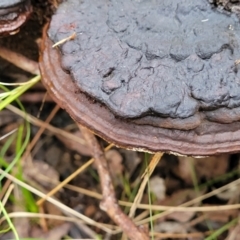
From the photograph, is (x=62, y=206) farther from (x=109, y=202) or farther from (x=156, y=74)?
(x=156, y=74)

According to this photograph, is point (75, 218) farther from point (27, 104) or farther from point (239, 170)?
point (239, 170)

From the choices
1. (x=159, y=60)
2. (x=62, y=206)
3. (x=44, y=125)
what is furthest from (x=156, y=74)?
(x=44, y=125)

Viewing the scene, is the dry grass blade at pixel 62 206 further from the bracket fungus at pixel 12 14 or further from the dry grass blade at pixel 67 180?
the bracket fungus at pixel 12 14

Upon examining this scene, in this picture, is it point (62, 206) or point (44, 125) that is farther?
point (44, 125)

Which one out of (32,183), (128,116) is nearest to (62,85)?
(128,116)

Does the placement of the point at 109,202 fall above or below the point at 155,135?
below

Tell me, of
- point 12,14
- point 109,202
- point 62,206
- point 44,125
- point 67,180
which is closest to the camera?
point 12,14
